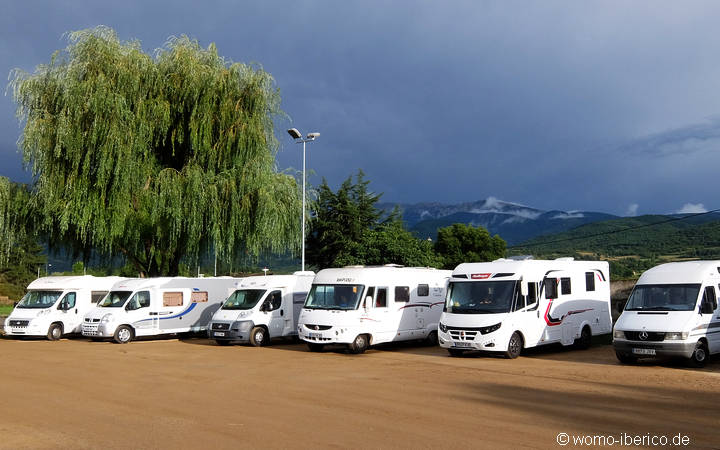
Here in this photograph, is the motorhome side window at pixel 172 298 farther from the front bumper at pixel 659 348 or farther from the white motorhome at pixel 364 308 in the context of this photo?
the front bumper at pixel 659 348

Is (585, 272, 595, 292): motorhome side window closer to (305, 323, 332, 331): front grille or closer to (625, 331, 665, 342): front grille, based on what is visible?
(625, 331, 665, 342): front grille

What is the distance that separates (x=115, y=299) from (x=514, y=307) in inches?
581

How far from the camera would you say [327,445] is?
7547 millimetres

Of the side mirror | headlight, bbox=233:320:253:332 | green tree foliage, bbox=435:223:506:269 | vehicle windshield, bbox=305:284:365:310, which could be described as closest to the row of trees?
headlight, bbox=233:320:253:332

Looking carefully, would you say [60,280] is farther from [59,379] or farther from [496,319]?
[496,319]

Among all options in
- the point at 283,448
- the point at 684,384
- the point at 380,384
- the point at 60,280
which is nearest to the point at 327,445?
the point at 283,448

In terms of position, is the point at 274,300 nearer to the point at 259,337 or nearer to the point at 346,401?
the point at 259,337

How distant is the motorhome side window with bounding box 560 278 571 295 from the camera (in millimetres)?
18703

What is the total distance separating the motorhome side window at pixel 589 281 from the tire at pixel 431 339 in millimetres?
5257

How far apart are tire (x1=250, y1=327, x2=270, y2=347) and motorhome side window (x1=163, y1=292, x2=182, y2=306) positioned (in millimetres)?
4457

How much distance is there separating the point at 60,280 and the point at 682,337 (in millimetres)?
21905

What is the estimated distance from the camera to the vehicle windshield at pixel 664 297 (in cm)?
1530

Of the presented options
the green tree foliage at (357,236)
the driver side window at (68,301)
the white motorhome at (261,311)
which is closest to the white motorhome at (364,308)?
the white motorhome at (261,311)

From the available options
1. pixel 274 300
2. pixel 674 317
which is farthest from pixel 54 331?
pixel 674 317
